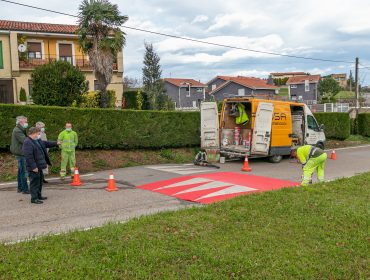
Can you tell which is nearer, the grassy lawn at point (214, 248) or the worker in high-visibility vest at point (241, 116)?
the grassy lawn at point (214, 248)

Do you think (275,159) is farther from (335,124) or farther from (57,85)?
(335,124)

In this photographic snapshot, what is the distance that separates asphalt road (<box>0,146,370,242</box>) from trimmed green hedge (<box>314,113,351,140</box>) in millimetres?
11140

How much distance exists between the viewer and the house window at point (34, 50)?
96.1ft

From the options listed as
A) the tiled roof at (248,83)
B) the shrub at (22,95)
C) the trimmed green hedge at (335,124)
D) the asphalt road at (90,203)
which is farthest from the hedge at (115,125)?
the tiled roof at (248,83)

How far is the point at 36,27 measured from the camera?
1155 inches

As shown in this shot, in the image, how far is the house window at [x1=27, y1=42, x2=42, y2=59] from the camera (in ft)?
96.1

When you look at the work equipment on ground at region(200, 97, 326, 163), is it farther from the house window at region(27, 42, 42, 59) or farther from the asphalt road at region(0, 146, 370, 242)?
the house window at region(27, 42, 42, 59)

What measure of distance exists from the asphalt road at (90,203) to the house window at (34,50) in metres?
20.1

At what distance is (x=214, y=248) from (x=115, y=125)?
10.8 meters

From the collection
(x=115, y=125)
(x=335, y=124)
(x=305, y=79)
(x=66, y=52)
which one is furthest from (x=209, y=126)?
(x=305, y=79)

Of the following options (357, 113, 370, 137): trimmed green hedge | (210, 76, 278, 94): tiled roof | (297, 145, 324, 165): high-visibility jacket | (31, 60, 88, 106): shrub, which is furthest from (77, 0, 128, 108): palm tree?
(210, 76, 278, 94): tiled roof

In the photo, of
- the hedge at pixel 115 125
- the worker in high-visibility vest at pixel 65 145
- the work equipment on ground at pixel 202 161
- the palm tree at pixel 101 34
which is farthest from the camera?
the palm tree at pixel 101 34

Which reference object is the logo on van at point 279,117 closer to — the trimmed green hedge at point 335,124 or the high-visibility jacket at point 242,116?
the high-visibility jacket at point 242,116

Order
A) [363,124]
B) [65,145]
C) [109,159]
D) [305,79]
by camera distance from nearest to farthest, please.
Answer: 1. [65,145]
2. [109,159]
3. [363,124]
4. [305,79]
